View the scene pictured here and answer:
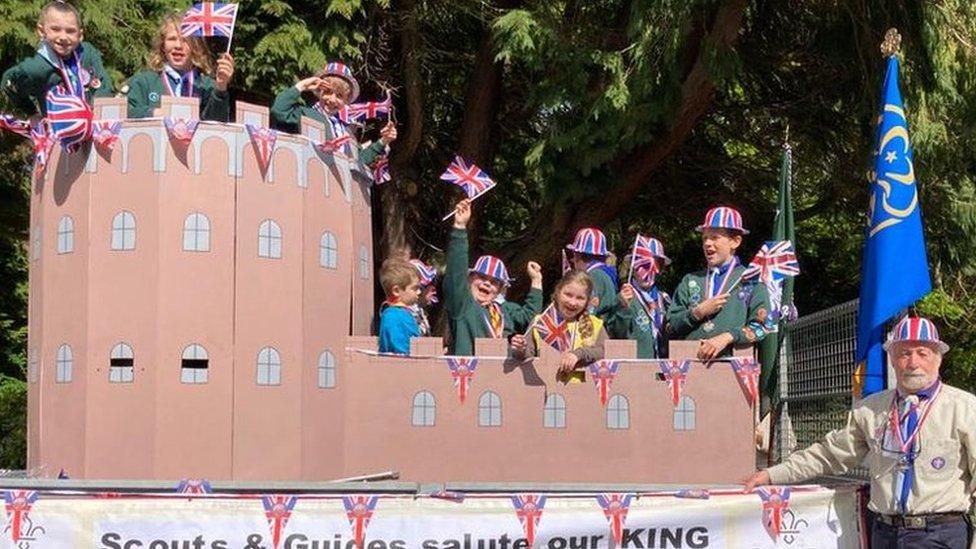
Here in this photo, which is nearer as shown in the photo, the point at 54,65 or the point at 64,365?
the point at 64,365

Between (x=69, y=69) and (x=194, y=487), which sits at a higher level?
(x=69, y=69)

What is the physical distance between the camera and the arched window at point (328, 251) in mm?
6812

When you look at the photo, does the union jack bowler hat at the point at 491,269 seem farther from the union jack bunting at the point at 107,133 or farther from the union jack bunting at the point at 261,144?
the union jack bunting at the point at 107,133

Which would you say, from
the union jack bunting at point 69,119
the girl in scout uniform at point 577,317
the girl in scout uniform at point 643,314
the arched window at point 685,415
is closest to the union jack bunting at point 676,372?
the arched window at point 685,415

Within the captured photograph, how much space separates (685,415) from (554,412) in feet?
2.33

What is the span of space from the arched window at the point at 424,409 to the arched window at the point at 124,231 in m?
1.67

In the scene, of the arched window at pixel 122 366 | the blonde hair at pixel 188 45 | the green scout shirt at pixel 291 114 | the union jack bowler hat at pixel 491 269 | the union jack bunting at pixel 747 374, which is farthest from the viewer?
the union jack bowler hat at pixel 491 269

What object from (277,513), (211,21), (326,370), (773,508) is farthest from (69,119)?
(773,508)

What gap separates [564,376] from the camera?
6.88m

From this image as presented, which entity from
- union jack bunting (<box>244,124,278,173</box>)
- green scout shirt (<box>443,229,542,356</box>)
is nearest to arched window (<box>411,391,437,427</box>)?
green scout shirt (<box>443,229,542,356</box>)

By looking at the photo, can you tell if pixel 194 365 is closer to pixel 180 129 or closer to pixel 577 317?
pixel 180 129

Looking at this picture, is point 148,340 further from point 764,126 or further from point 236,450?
point 764,126

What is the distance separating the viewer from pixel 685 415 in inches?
273

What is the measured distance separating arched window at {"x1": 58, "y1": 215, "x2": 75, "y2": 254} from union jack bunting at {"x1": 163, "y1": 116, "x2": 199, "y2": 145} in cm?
69
